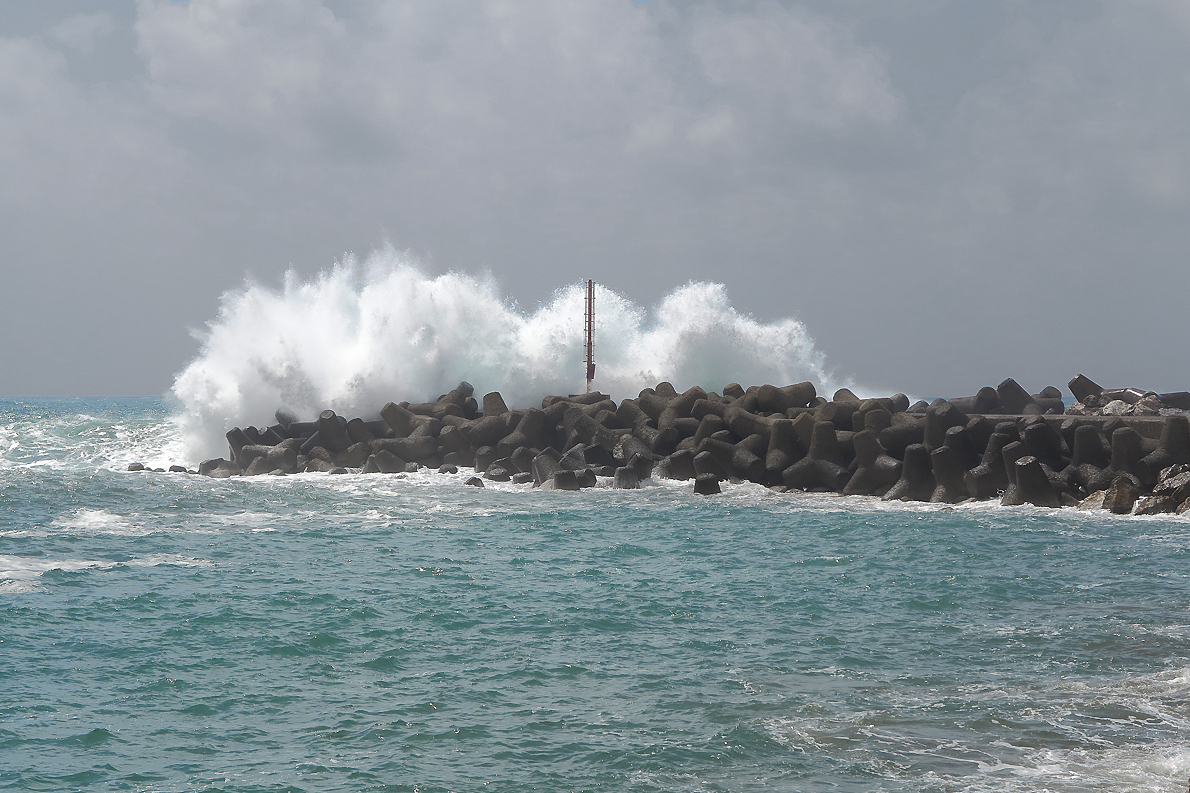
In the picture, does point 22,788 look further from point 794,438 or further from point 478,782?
point 794,438

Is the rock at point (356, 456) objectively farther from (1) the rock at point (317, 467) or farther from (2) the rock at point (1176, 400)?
(2) the rock at point (1176, 400)

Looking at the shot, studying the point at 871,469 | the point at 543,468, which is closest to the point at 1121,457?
the point at 871,469

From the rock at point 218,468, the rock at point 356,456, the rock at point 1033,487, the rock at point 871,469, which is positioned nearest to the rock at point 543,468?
the rock at point 356,456

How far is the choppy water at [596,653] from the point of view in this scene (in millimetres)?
5543

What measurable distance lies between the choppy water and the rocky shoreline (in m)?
1.56

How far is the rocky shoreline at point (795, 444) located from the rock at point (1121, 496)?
2 cm

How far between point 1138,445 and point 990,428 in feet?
7.72

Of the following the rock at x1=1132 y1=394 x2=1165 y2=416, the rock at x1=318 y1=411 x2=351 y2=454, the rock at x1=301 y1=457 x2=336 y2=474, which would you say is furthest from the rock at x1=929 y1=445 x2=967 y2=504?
the rock at x1=318 y1=411 x2=351 y2=454

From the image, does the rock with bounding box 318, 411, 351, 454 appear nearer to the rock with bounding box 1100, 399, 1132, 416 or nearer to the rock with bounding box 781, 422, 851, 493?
the rock with bounding box 781, 422, 851, 493

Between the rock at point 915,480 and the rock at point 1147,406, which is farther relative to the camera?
the rock at point 1147,406

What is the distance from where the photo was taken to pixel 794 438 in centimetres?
1895

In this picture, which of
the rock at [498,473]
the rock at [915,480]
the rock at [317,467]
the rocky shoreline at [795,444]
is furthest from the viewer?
the rock at [317,467]

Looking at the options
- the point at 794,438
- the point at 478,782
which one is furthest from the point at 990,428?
the point at 478,782

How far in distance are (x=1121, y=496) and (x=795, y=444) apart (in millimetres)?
5792
